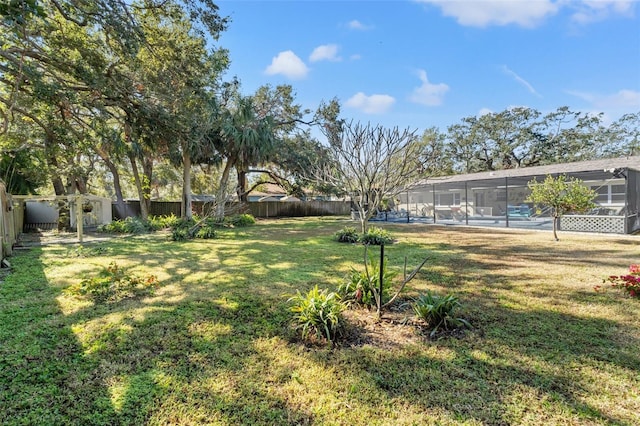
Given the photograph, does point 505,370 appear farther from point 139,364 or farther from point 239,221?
point 239,221

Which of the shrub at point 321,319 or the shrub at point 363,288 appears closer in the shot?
the shrub at point 321,319

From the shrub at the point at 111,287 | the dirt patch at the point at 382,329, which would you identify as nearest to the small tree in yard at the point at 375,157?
the dirt patch at the point at 382,329

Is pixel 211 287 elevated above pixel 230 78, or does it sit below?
below

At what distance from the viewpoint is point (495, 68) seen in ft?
56.6

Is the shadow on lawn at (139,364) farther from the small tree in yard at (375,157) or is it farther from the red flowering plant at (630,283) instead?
the red flowering plant at (630,283)

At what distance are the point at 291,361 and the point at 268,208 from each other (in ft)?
74.1

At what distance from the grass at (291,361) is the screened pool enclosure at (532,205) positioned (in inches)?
202

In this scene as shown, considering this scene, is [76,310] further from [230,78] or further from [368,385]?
[230,78]

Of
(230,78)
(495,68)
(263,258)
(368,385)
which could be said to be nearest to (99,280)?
(263,258)

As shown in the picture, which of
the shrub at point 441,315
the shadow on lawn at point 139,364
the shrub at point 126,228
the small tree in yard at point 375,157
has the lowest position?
the shadow on lawn at point 139,364

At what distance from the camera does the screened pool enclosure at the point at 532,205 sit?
37.4 feet

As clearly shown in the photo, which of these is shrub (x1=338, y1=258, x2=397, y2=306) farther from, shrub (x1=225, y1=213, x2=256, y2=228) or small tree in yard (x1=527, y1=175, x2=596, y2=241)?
shrub (x1=225, y1=213, x2=256, y2=228)

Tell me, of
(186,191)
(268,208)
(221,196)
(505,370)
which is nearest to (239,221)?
(186,191)

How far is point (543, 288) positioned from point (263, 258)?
18.1ft
